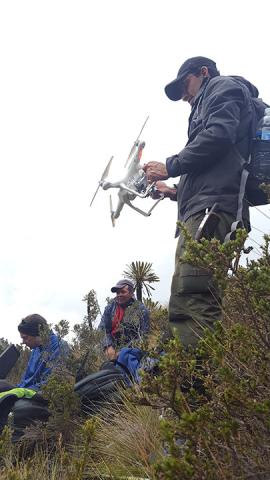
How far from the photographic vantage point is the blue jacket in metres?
4.55

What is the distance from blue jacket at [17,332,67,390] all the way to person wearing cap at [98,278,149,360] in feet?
2.04

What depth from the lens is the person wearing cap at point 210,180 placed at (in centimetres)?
254

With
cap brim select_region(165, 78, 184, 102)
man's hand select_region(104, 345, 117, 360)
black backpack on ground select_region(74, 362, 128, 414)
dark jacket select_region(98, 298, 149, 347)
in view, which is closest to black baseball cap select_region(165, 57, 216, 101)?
cap brim select_region(165, 78, 184, 102)

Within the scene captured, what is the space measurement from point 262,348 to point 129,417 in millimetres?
1970

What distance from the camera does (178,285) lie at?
2611mm

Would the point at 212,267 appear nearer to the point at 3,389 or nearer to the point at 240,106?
the point at 240,106

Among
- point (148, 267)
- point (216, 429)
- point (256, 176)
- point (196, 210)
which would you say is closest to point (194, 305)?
point (196, 210)

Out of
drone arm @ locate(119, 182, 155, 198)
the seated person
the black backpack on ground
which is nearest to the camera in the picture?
drone arm @ locate(119, 182, 155, 198)

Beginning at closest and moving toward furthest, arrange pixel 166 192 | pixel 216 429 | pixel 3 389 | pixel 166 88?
pixel 216 429 < pixel 166 192 < pixel 166 88 < pixel 3 389

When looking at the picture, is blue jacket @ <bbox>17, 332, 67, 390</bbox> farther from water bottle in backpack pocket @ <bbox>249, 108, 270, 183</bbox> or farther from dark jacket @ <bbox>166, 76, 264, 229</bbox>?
water bottle in backpack pocket @ <bbox>249, 108, 270, 183</bbox>

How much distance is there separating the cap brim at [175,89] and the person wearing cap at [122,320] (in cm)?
225

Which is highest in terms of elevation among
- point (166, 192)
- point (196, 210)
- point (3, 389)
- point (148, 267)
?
point (148, 267)

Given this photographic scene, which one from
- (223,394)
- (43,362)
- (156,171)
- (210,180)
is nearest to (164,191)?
(156,171)

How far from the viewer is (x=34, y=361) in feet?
16.6
